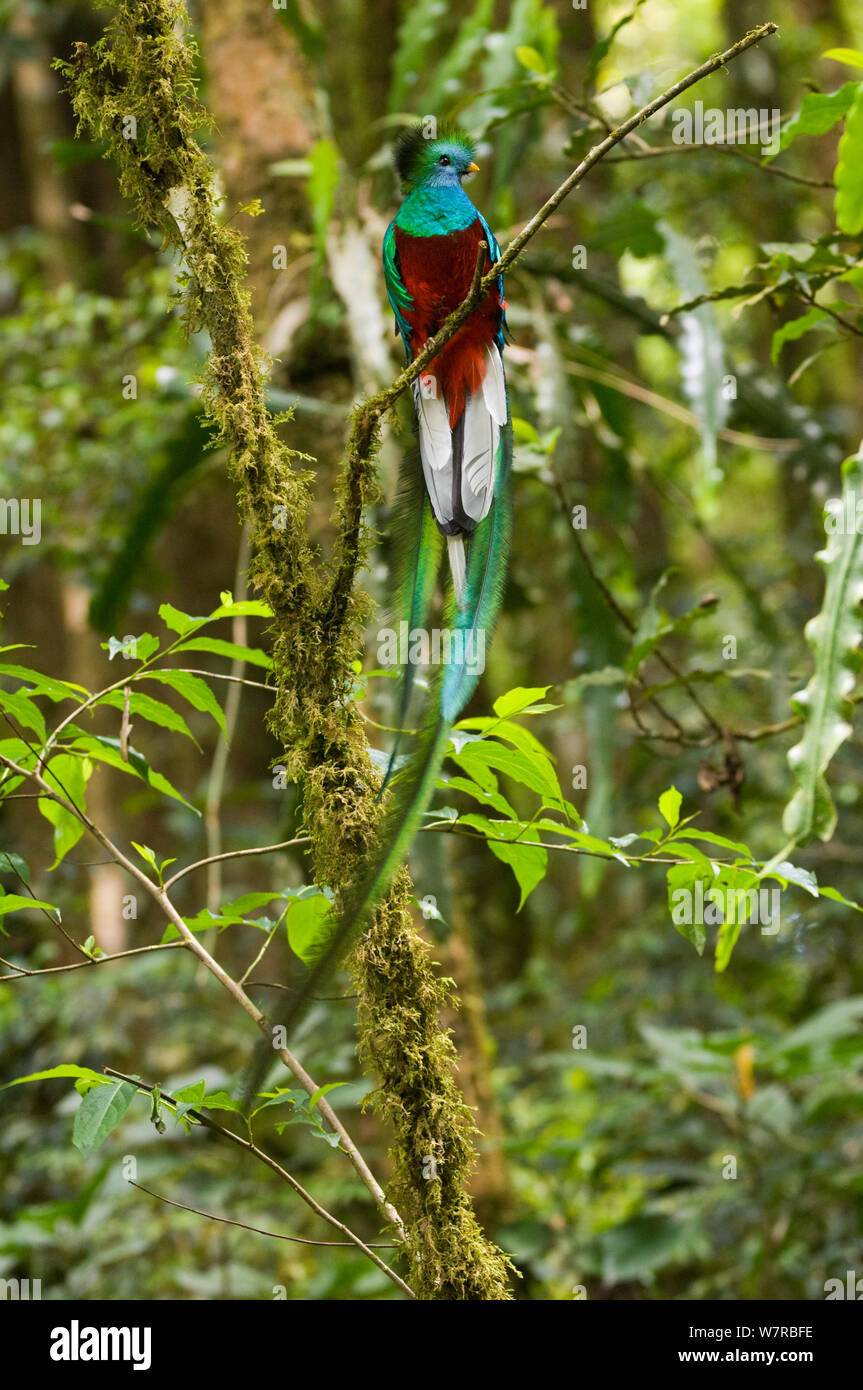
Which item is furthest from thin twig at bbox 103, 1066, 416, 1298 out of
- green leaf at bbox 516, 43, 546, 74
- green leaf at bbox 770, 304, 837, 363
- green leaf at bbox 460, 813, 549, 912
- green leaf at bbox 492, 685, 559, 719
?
green leaf at bbox 516, 43, 546, 74

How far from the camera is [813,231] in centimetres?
466

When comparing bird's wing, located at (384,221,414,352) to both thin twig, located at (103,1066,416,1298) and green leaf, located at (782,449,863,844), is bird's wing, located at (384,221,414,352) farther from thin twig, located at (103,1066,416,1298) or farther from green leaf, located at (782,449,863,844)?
thin twig, located at (103,1066,416,1298)

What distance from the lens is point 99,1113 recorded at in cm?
87

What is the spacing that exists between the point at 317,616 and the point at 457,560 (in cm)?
15

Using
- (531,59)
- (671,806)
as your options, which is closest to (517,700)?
(671,806)

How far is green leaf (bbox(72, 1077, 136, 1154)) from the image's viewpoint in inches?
33.4

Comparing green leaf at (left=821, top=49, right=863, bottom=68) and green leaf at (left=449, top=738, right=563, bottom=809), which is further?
green leaf at (left=821, top=49, right=863, bottom=68)

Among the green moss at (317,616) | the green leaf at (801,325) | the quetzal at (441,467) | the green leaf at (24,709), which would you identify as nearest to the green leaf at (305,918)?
the green moss at (317,616)

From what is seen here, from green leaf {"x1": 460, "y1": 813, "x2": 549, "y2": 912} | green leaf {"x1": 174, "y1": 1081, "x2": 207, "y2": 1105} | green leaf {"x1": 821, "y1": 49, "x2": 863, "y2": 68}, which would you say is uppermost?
green leaf {"x1": 821, "y1": 49, "x2": 863, "y2": 68}

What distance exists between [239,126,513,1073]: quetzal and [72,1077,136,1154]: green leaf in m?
0.24

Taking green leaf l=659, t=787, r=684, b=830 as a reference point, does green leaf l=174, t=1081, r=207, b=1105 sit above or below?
below

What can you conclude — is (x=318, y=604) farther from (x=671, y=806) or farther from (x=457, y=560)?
(x=671, y=806)

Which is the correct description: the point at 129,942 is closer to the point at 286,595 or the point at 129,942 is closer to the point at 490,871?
the point at 490,871
